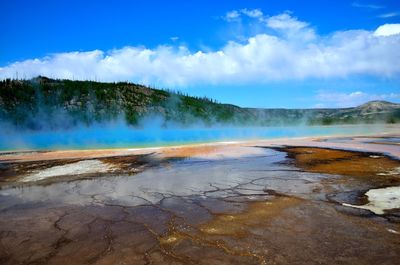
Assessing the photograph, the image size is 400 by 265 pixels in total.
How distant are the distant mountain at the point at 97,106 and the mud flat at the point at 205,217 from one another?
63951 millimetres

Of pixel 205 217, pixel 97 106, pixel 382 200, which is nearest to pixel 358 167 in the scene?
pixel 382 200

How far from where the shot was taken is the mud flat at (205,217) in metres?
4.09

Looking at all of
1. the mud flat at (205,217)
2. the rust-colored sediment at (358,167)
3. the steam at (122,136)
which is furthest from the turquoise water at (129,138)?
the mud flat at (205,217)

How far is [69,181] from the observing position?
Result: 9391 millimetres

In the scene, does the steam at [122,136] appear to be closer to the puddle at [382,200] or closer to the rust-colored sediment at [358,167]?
the rust-colored sediment at [358,167]

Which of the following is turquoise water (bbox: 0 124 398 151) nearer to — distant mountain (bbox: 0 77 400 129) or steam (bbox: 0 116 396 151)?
steam (bbox: 0 116 396 151)

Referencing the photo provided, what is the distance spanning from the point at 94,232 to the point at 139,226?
74 cm

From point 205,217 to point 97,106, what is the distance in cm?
8285

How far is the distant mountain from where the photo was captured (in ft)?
229

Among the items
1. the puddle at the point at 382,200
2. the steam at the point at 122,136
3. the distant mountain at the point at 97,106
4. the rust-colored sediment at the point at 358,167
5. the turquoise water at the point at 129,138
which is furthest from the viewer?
the distant mountain at the point at 97,106

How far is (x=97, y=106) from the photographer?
82.9 metres

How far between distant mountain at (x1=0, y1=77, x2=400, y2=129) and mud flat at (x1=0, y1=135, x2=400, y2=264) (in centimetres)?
6395

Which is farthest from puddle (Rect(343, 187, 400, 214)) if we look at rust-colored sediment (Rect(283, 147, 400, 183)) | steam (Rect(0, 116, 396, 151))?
steam (Rect(0, 116, 396, 151))

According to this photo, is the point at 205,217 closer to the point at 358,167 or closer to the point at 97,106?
the point at 358,167
